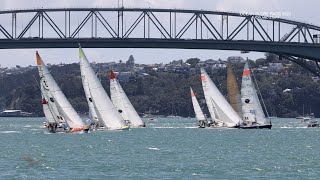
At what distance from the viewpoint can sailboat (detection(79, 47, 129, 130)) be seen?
104562 millimetres

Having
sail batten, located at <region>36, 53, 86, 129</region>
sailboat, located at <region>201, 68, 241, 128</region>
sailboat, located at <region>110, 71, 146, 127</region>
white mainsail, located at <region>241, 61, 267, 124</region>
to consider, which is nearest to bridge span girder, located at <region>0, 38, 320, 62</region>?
sailboat, located at <region>201, 68, 241, 128</region>

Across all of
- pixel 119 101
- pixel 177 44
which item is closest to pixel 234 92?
pixel 119 101

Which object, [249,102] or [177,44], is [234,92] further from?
[177,44]

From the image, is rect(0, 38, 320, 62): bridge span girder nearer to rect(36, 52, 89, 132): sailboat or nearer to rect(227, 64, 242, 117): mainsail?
rect(227, 64, 242, 117): mainsail

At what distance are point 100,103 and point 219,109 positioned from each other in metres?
17.6

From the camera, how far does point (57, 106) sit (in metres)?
100

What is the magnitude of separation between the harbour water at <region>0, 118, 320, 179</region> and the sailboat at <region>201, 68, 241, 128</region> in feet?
54.1

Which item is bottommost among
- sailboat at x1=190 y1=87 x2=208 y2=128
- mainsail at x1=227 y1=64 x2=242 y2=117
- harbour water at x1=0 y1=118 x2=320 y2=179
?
harbour water at x1=0 y1=118 x2=320 y2=179

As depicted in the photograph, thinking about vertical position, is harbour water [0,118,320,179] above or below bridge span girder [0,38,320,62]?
below

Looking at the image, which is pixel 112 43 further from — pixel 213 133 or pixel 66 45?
pixel 213 133

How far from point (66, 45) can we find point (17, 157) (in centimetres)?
6459

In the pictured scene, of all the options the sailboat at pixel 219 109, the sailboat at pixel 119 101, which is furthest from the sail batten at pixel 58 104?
the sailboat at pixel 219 109

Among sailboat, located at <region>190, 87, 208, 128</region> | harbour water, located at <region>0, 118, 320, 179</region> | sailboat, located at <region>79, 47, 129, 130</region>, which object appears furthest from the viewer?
sailboat, located at <region>190, 87, 208, 128</region>

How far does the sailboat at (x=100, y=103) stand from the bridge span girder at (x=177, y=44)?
25852 millimetres
